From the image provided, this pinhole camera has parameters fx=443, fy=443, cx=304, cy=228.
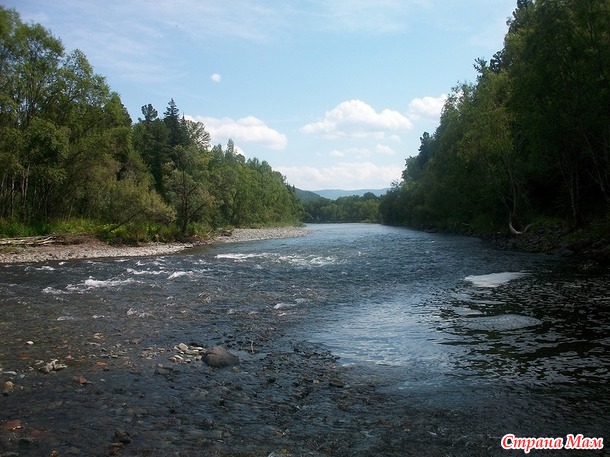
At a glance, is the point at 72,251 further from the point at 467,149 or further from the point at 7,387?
the point at 467,149

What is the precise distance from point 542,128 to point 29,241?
3723cm

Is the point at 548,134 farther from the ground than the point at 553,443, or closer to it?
farther from the ground

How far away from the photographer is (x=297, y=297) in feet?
53.5

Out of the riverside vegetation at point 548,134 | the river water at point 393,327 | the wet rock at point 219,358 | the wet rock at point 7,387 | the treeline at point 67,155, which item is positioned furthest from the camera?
the treeline at point 67,155

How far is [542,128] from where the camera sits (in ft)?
97.7

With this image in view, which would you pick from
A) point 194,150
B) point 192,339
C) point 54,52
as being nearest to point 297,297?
point 192,339

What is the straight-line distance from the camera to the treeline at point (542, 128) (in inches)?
998

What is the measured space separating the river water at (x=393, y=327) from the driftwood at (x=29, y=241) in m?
10.0

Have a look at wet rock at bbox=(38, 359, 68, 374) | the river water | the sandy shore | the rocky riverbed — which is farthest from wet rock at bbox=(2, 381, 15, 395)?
the sandy shore

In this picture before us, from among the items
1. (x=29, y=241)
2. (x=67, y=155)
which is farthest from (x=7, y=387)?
(x=67, y=155)

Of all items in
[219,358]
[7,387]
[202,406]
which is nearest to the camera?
[202,406]

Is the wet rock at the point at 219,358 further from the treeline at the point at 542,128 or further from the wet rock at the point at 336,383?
the treeline at the point at 542,128

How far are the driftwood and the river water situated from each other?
10035 millimetres

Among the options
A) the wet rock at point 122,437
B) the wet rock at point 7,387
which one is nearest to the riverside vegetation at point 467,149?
the wet rock at point 122,437
